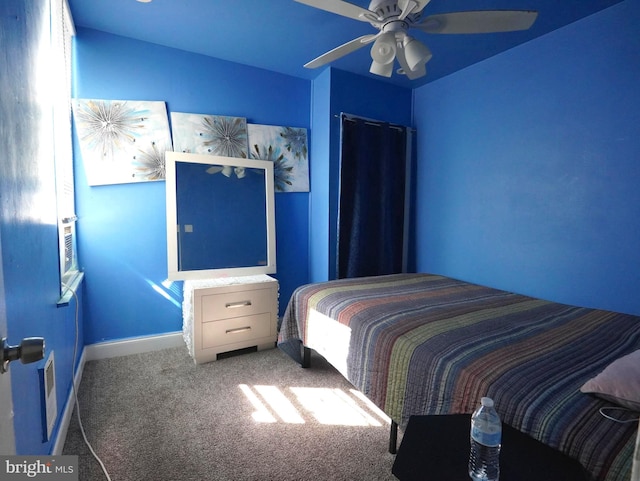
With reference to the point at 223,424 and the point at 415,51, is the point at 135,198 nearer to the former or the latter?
the point at 223,424

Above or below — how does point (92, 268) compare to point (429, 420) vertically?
above

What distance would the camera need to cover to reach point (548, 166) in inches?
87.5

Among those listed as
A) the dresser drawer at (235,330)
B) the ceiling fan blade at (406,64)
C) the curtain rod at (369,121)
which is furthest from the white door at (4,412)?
the curtain rod at (369,121)

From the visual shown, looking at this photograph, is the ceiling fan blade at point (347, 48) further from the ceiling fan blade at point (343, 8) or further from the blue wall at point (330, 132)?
the blue wall at point (330, 132)

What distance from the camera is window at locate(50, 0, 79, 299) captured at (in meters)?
1.78

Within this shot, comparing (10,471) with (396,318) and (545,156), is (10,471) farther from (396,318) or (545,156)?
(545,156)

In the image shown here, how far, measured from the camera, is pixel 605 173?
6.41 ft

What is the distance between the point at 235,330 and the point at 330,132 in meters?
1.83

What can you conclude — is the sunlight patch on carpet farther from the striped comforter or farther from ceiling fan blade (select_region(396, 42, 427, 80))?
ceiling fan blade (select_region(396, 42, 427, 80))

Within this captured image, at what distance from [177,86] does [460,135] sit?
2.38 m

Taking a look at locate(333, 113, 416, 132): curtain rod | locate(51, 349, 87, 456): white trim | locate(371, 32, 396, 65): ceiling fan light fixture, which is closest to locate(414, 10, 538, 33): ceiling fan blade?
locate(371, 32, 396, 65): ceiling fan light fixture

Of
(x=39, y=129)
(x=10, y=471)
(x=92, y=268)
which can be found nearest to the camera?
(x=10, y=471)

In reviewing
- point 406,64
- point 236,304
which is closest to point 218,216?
point 236,304

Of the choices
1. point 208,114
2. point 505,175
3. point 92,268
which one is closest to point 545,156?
point 505,175
